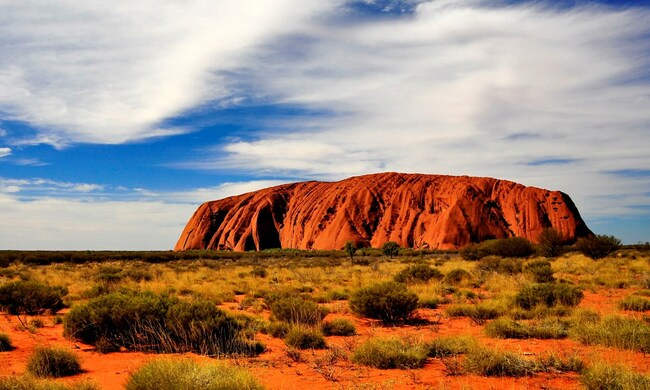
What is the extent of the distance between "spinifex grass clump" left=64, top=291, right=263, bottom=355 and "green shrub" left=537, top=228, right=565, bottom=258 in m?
32.7

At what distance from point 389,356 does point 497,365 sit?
5.11ft

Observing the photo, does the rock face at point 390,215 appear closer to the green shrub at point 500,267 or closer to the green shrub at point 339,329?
the green shrub at point 500,267

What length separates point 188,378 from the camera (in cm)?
463

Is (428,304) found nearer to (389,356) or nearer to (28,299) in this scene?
(389,356)

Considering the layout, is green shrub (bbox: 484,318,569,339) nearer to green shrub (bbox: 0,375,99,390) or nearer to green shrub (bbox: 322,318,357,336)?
green shrub (bbox: 322,318,357,336)

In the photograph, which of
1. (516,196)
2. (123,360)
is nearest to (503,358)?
(123,360)

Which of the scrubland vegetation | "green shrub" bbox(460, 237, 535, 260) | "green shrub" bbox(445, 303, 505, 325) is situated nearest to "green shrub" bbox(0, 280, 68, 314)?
the scrubland vegetation

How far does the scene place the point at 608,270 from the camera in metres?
21.4

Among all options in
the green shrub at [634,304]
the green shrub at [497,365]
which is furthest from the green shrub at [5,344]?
the green shrub at [634,304]

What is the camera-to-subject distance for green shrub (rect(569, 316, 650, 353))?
7135 millimetres

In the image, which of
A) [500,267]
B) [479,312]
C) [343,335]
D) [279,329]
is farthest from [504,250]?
[279,329]

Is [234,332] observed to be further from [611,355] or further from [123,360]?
[611,355]

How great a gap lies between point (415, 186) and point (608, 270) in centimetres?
5804

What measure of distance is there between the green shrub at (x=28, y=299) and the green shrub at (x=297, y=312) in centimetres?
709
